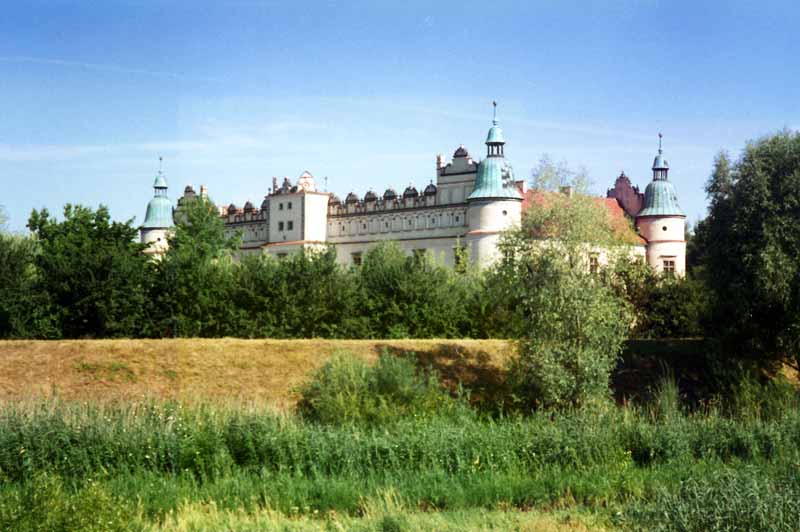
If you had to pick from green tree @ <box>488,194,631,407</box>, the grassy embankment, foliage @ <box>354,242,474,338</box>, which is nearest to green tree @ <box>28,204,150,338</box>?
foliage @ <box>354,242,474,338</box>

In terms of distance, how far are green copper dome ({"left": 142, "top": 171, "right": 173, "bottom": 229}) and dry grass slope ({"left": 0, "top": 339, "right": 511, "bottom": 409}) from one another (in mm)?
50167

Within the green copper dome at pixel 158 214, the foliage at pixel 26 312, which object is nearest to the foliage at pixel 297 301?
the foliage at pixel 26 312

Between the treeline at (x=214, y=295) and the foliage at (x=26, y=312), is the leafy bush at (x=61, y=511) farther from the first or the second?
the foliage at (x=26, y=312)

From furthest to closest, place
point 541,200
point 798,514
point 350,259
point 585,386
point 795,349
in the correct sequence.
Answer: point 350,259 → point 795,349 → point 541,200 → point 585,386 → point 798,514

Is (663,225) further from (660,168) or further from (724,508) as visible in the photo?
(724,508)

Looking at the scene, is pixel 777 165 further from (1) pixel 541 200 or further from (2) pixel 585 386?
(2) pixel 585 386

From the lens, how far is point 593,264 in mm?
22859

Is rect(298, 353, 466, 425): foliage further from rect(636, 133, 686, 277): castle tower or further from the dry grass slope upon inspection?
rect(636, 133, 686, 277): castle tower

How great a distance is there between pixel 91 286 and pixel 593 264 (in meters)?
16.0

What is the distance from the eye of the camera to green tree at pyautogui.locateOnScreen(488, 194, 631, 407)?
71.3 ft

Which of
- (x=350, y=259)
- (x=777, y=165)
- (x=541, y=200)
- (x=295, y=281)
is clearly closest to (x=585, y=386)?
(x=541, y=200)

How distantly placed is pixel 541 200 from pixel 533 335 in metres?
3.68

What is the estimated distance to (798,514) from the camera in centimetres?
1200

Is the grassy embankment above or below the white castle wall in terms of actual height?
below
